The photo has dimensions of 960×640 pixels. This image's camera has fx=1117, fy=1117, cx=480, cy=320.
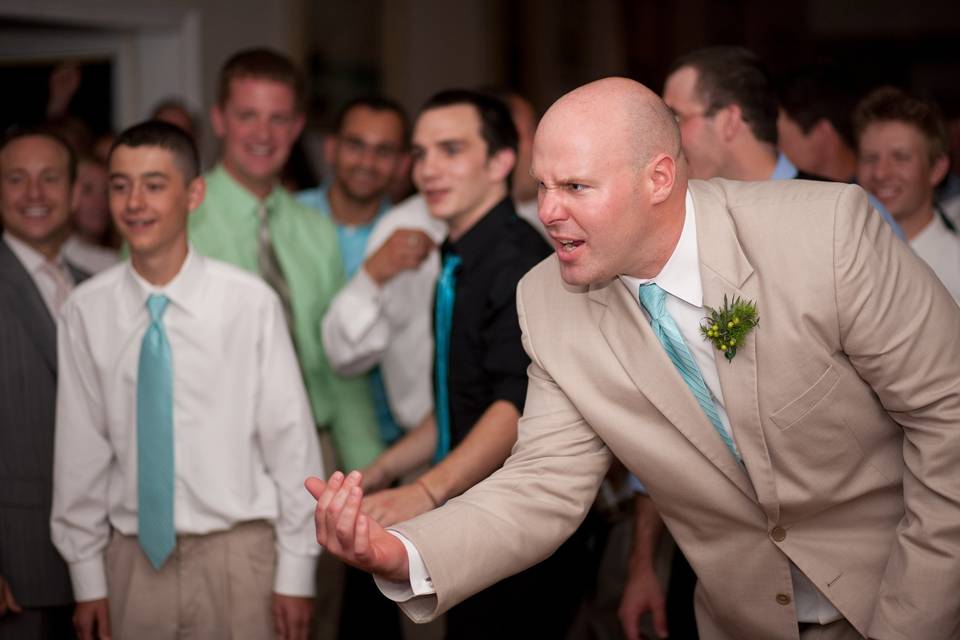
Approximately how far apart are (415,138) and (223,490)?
49.0 inches

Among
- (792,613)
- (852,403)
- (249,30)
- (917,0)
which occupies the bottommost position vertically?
(792,613)

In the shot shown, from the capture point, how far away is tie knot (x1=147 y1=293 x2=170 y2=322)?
2.70 m

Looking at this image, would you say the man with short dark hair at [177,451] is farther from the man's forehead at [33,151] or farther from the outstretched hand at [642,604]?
the outstretched hand at [642,604]

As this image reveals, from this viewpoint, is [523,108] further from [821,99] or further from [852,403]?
[852,403]

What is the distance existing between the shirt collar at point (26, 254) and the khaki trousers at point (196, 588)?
34.7 inches

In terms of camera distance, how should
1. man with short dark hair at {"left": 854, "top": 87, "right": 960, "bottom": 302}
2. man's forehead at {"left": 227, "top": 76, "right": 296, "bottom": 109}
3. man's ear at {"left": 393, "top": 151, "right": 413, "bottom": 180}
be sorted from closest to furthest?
man with short dark hair at {"left": 854, "top": 87, "right": 960, "bottom": 302}
man's forehead at {"left": 227, "top": 76, "right": 296, "bottom": 109}
man's ear at {"left": 393, "top": 151, "right": 413, "bottom": 180}

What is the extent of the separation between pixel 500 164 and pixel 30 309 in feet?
4.53

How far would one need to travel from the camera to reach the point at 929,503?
200 centimetres

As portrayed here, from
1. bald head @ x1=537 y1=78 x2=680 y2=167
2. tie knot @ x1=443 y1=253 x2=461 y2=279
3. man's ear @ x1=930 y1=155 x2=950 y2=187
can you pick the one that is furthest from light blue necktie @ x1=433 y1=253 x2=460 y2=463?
man's ear @ x1=930 y1=155 x2=950 y2=187

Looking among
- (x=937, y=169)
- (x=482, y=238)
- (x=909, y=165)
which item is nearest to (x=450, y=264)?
(x=482, y=238)

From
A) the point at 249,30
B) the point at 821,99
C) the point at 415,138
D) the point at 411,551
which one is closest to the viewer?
the point at 411,551

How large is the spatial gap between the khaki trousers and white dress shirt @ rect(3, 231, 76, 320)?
0.78 meters

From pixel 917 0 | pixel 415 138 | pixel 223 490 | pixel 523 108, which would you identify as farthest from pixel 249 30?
pixel 917 0

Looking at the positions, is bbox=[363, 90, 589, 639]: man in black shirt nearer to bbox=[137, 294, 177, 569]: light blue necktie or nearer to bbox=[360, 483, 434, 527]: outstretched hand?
bbox=[360, 483, 434, 527]: outstretched hand
